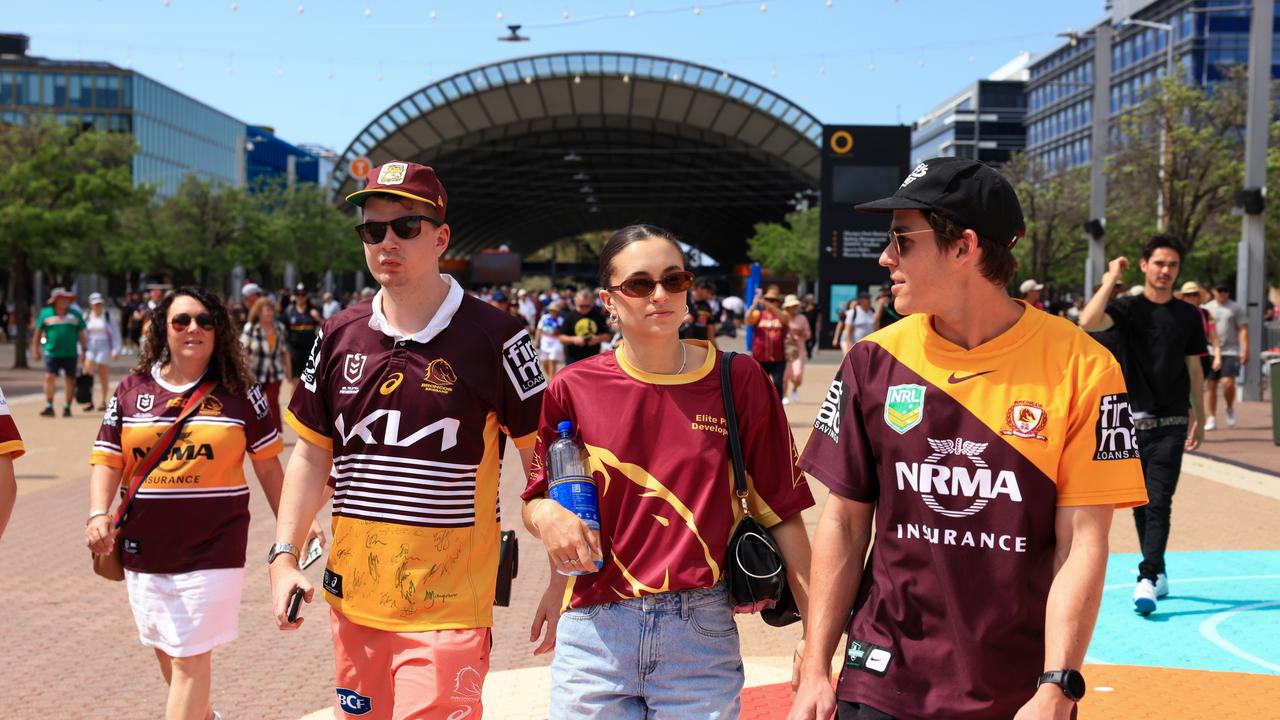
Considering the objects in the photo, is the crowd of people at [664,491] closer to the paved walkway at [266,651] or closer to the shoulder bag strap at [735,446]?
the shoulder bag strap at [735,446]

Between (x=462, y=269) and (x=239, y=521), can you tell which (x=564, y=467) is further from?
(x=462, y=269)

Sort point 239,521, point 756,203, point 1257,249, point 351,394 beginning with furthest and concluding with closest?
point 756,203, point 1257,249, point 239,521, point 351,394

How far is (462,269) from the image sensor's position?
3236 inches

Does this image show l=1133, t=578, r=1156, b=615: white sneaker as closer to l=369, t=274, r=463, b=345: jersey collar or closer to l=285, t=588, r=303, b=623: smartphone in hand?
l=369, t=274, r=463, b=345: jersey collar

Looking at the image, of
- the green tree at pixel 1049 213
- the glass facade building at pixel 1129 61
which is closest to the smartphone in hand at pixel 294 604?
the green tree at pixel 1049 213

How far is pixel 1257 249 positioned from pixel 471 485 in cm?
2238

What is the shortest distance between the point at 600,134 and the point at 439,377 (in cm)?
7021

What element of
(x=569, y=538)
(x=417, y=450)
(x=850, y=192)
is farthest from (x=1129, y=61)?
(x=569, y=538)

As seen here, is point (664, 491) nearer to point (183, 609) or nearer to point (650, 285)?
point (650, 285)

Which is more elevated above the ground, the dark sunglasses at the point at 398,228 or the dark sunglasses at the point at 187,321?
the dark sunglasses at the point at 398,228

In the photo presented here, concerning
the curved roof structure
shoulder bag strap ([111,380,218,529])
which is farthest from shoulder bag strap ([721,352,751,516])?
Result: the curved roof structure

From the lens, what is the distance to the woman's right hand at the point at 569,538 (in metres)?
3.20

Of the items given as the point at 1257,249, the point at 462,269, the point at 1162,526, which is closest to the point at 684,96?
the point at 462,269

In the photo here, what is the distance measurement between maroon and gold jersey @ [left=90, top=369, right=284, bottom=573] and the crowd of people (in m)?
0.01
